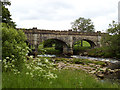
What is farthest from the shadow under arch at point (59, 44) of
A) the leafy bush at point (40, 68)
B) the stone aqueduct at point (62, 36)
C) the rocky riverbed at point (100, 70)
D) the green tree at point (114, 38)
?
the leafy bush at point (40, 68)

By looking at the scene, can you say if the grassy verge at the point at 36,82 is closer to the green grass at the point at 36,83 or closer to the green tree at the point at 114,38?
the green grass at the point at 36,83

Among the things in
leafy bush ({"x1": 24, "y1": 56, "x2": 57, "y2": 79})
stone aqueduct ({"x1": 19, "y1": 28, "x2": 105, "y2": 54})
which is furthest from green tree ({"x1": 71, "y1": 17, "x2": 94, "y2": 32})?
leafy bush ({"x1": 24, "y1": 56, "x2": 57, "y2": 79})

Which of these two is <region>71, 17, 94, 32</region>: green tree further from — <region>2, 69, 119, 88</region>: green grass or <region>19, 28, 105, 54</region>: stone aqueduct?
<region>2, 69, 119, 88</region>: green grass

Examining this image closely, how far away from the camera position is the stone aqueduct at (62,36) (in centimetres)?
3103

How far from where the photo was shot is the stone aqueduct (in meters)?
31.0

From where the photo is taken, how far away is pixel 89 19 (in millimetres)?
59281

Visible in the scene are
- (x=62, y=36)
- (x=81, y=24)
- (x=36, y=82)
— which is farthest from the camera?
(x=81, y=24)

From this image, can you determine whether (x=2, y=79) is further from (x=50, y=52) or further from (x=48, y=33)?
(x=50, y=52)

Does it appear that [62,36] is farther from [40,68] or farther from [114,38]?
[40,68]

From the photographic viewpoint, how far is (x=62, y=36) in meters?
34.6

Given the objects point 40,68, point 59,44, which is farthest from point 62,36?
point 40,68

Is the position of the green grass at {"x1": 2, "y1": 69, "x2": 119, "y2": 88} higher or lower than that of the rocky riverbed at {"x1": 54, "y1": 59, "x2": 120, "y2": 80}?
higher

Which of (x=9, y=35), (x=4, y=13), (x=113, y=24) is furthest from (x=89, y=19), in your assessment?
(x=9, y=35)

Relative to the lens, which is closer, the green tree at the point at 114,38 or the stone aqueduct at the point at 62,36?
the green tree at the point at 114,38
